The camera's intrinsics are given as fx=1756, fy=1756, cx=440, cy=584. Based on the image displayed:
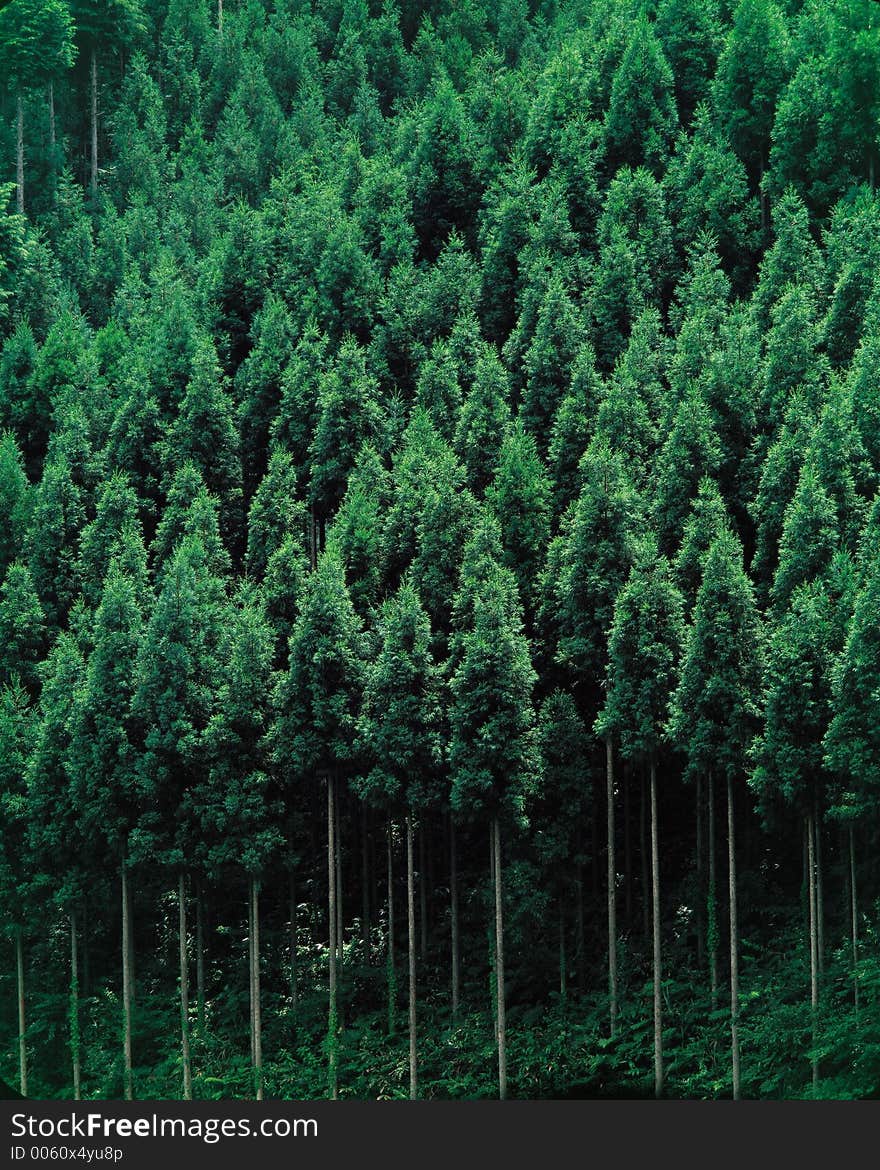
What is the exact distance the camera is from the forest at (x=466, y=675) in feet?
124

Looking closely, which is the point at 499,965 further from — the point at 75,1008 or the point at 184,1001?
the point at 75,1008

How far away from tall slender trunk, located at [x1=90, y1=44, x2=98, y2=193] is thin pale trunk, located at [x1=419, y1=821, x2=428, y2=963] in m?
36.4

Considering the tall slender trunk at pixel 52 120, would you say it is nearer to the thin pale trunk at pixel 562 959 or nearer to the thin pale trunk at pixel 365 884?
the thin pale trunk at pixel 365 884

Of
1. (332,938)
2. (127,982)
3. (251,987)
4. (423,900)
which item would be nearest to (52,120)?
(423,900)

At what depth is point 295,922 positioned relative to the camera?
4209 cm

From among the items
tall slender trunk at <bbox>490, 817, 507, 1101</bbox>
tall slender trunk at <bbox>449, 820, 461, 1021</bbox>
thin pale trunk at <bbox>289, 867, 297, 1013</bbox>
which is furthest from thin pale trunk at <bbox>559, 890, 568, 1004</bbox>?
thin pale trunk at <bbox>289, 867, 297, 1013</bbox>

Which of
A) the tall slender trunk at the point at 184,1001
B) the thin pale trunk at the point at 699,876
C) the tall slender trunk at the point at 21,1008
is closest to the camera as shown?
the tall slender trunk at the point at 184,1001

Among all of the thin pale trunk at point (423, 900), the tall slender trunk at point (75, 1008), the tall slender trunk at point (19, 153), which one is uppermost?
the tall slender trunk at point (19, 153)

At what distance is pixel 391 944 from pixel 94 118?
41.8 meters

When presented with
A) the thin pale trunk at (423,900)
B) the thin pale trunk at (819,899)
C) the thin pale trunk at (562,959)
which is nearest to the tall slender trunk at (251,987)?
the thin pale trunk at (423,900)

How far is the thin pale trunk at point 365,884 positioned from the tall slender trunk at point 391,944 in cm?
49

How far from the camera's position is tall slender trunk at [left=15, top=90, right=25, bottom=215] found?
6450 cm

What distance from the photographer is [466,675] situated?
126ft

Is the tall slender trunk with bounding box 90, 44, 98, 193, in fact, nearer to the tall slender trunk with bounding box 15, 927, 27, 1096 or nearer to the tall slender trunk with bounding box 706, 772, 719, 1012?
the tall slender trunk with bounding box 15, 927, 27, 1096
